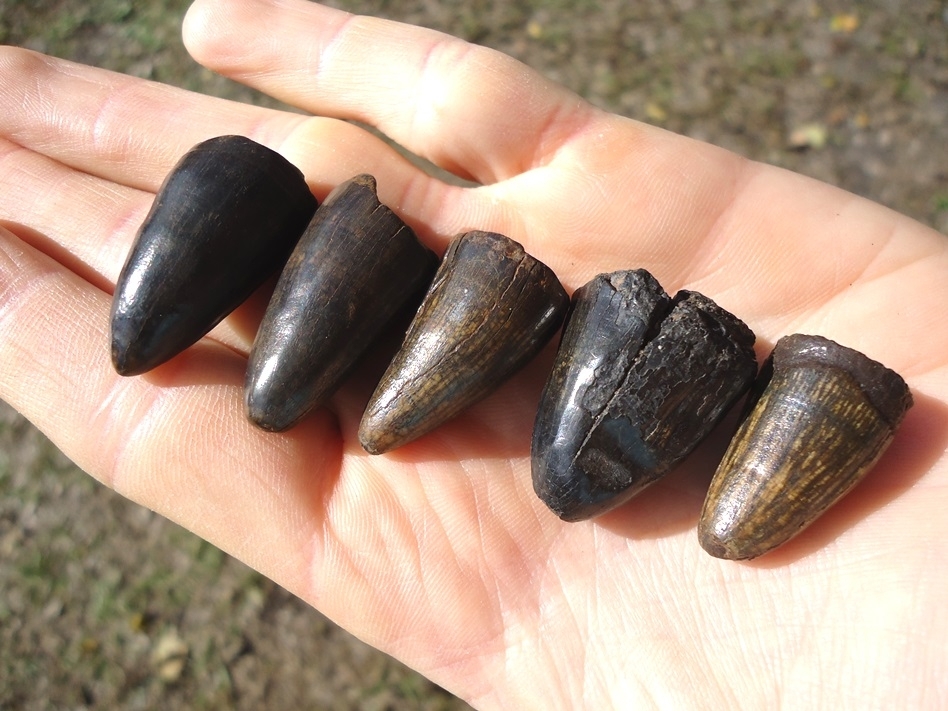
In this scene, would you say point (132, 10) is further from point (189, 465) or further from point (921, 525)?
point (921, 525)

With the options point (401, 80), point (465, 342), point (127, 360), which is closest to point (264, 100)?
point (401, 80)

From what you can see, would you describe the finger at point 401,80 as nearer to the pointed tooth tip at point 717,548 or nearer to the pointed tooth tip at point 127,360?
the pointed tooth tip at point 127,360

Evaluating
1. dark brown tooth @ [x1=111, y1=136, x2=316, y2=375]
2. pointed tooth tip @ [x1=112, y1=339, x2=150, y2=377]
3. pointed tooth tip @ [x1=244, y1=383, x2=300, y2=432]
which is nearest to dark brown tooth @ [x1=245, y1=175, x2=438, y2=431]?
pointed tooth tip @ [x1=244, y1=383, x2=300, y2=432]

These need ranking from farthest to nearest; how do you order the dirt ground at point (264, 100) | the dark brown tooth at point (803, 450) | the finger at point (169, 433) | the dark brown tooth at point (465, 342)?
the dirt ground at point (264, 100) → the finger at point (169, 433) → the dark brown tooth at point (465, 342) → the dark brown tooth at point (803, 450)

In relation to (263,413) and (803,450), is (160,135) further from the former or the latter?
(803,450)

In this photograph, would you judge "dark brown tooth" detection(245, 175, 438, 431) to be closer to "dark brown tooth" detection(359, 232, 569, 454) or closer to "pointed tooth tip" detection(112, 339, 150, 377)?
"dark brown tooth" detection(359, 232, 569, 454)

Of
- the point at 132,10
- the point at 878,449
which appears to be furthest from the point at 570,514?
the point at 132,10

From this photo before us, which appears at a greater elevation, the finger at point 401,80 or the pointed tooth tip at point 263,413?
the finger at point 401,80

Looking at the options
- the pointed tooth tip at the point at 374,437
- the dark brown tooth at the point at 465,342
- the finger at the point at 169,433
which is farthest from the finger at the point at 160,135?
the pointed tooth tip at the point at 374,437
